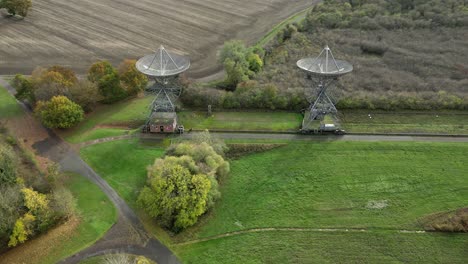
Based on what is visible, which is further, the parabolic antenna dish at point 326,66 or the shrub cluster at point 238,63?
the shrub cluster at point 238,63

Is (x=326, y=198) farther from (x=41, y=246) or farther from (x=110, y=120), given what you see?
(x=110, y=120)

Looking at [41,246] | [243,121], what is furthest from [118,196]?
[243,121]

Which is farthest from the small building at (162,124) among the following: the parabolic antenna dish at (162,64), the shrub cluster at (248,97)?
the parabolic antenna dish at (162,64)

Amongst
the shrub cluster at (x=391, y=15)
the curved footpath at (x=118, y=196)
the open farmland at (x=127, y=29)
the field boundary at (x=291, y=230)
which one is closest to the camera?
the curved footpath at (x=118, y=196)

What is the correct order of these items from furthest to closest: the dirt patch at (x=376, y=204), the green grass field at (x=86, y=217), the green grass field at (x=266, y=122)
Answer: the green grass field at (x=266, y=122) → the dirt patch at (x=376, y=204) → the green grass field at (x=86, y=217)

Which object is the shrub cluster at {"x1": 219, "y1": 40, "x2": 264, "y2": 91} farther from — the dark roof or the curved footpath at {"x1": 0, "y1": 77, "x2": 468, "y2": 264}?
the curved footpath at {"x1": 0, "y1": 77, "x2": 468, "y2": 264}

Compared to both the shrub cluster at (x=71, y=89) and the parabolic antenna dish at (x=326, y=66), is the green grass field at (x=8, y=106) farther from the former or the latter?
the parabolic antenna dish at (x=326, y=66)

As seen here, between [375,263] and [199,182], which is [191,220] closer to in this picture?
[199,182]
